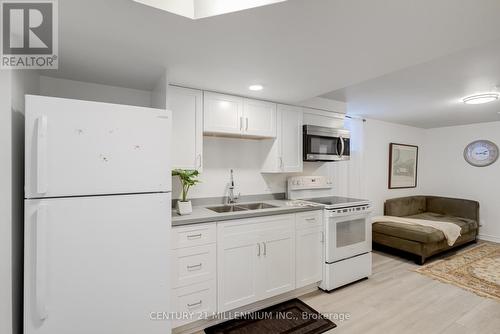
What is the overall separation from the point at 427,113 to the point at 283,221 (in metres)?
3.42

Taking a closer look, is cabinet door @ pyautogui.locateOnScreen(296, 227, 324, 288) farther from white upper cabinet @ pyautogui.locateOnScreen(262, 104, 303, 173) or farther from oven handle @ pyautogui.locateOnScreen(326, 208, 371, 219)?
white upper cabinet @ pyautogui.locateOnScreen(262, 104, 303, 173)

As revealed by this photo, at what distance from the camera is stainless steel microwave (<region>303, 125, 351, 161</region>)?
3154 mm

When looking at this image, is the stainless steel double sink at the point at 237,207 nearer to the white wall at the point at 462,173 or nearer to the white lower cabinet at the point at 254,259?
the white lower cabinet at the point at 254,259

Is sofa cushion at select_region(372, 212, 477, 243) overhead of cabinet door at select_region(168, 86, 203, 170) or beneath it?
beneath

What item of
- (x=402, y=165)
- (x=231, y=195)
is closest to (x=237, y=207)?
(x=231, y=195)

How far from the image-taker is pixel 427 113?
4.13 m

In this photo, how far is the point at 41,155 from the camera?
1.33 m

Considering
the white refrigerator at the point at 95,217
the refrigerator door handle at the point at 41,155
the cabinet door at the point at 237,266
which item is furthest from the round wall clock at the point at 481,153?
the refrigerator door handle at the point at 41,155

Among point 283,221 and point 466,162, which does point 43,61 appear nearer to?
point 283,221

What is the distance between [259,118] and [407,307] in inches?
100

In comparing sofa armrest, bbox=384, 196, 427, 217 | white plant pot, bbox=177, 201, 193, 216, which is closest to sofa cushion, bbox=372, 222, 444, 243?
sofa armrest, bbox=384, 196, 427, 217

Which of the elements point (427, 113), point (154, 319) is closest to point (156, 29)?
point (154, 319)

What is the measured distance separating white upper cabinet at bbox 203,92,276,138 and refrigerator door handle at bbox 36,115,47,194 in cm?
136

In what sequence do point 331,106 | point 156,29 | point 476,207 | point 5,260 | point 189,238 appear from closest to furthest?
point 5,260 < point 156,29 < point 189,238 < point 331,106 < point 476,207
